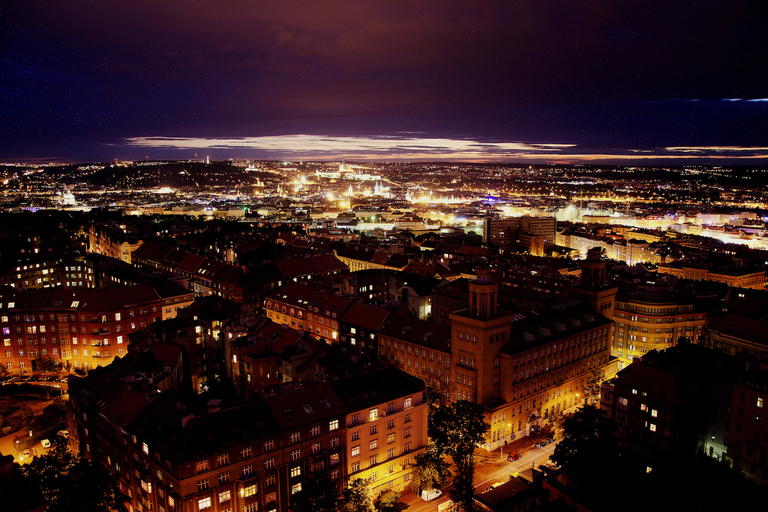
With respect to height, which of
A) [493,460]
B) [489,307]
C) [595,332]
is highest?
[489,307]

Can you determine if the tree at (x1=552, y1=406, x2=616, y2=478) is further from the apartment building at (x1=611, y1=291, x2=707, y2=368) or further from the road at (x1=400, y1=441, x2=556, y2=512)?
the apartment building at (x1=611, y1=291, x2=707, y2=368)

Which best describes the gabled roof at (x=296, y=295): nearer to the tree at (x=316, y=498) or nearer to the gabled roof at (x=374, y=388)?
the gabled roof at (x=374, y=388)

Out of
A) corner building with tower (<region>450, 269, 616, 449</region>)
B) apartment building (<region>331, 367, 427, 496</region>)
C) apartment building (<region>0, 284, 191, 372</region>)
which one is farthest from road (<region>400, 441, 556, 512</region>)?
apartment building (<region>0, 284, 191, 372</region>)

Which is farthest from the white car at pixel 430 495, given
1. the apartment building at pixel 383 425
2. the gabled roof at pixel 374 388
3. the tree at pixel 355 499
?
the gabled roof at pixel 374 388

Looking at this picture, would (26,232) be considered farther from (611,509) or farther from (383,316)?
(611,509)

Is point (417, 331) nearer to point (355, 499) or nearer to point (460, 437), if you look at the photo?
point (460, 437)

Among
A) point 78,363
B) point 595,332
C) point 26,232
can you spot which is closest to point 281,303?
point 78,363
